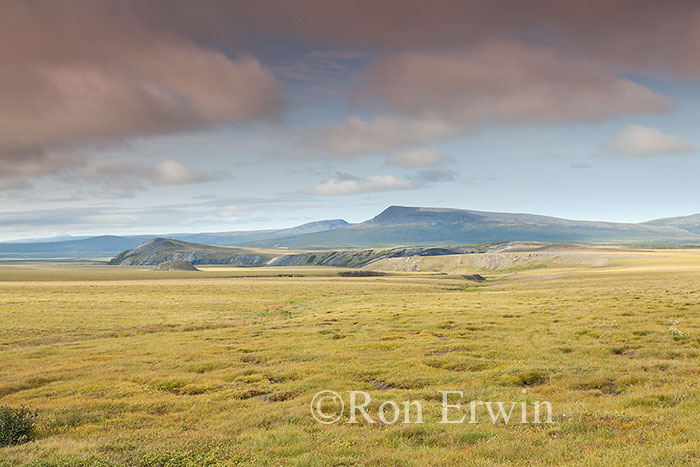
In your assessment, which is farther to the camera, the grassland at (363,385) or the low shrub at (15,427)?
the low shrub at (15,427)

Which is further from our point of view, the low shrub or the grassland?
the low shrub

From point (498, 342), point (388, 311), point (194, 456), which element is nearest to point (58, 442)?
point (194, 456)

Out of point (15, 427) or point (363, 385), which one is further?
point (363, 385)

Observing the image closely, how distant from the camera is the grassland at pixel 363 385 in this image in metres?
11.6

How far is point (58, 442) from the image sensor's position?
41.5 ft

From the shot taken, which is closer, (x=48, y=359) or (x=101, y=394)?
(x=101, y=394)

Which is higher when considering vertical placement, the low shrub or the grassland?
the low shrub

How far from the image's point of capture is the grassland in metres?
11.6

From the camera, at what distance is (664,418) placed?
1293 centimetres

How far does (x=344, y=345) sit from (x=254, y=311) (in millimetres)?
30143

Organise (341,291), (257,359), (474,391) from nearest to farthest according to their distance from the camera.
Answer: (474,391)
(257,359)
(341,291)

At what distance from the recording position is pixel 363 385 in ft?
60.5

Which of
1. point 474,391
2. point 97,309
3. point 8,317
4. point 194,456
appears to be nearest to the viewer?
point 194,456

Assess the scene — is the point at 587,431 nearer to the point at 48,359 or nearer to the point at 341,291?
the point at 48,359
